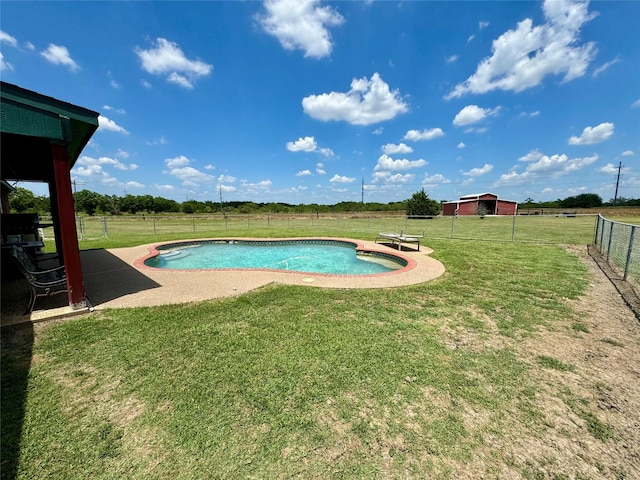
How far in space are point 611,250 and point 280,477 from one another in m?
11.8

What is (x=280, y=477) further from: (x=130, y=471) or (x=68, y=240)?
(x=68, y=240)

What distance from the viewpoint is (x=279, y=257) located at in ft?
36.7

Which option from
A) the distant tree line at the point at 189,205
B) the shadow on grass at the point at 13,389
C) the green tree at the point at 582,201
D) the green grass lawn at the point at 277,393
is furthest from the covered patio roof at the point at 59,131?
the green tree at the point at 582,201

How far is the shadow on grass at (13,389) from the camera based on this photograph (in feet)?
6.22

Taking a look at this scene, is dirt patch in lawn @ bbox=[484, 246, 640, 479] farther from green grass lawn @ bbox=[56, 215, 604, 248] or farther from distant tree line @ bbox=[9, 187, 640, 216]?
distant tree line @ bbox=[9, 187, 640, 216]

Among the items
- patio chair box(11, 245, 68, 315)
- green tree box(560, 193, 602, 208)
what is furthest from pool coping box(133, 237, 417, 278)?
green tree box(560, 193, 602, 208)

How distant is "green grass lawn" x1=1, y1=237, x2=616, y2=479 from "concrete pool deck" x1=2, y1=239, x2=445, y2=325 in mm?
700

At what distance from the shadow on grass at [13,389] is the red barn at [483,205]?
42.7 meters

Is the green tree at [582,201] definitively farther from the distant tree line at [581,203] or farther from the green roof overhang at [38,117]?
the green roof overhang at [38,117]

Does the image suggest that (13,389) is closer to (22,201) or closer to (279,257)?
(279,257)

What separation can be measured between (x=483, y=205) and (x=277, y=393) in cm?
4566

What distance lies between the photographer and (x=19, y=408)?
2342mm

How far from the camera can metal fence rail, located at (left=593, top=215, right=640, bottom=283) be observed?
6.07 m

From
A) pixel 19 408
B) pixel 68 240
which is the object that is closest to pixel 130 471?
pixel 19 408
